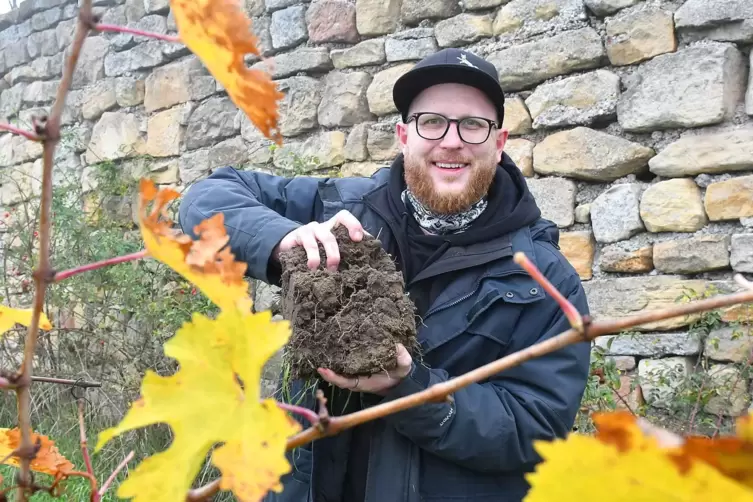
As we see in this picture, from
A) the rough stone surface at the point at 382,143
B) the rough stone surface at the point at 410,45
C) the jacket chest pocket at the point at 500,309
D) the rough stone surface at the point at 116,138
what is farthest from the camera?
the rough stone surface at the point at 116,138

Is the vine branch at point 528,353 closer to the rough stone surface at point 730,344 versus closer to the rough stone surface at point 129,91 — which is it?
the rough stone surface at point 730,344

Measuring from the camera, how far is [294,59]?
3.54m

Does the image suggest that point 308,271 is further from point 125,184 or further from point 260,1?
point 125,184

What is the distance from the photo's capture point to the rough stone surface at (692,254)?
241cm

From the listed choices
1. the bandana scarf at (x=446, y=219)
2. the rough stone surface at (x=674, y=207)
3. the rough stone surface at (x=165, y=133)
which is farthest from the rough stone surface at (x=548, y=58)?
the rough stone surface at (x=165, y=133)

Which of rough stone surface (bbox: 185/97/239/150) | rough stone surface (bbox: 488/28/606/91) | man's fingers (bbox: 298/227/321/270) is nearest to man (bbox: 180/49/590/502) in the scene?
man's fingers (bbox: 298/227/321/270)

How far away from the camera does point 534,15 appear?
111 inches

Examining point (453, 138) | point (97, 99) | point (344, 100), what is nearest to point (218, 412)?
point (453, 138)

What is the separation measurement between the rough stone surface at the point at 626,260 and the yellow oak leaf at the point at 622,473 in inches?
98.1

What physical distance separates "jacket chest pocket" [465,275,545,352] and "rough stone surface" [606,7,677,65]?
1.23 metres

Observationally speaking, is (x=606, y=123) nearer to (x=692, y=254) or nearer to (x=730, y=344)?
(x=692, y=254)

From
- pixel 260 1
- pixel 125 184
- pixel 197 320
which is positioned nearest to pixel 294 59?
pixel 260 1

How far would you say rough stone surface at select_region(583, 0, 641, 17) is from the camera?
8.55 ft

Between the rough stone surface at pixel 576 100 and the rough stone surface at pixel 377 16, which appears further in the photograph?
the rough stone surface at pixel 377 16
